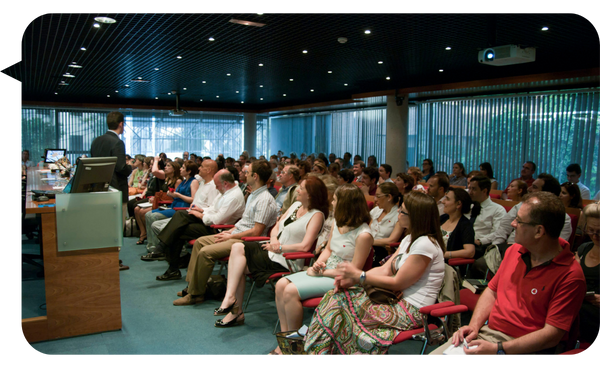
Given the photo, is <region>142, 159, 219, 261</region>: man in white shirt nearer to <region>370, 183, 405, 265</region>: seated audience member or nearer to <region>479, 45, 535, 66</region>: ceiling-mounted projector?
<region>370, 183, 405, 265</region>: seated audience member

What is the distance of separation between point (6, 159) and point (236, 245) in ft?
6.15

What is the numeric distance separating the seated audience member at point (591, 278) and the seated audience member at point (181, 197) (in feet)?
15.2

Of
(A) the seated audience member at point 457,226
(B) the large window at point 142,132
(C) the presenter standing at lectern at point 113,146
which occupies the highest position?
(B) the large window at point 142,132

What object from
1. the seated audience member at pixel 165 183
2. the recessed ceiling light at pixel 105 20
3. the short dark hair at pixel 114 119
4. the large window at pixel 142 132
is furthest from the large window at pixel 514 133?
the large window at pixel 142 132

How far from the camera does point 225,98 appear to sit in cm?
1611

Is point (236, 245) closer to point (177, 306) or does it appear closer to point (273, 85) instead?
point (177, 306)

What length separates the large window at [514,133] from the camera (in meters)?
9.40

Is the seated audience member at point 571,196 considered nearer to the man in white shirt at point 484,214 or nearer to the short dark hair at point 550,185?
the short dark hair at point 550,185

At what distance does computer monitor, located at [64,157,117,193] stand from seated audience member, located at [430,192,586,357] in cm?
267

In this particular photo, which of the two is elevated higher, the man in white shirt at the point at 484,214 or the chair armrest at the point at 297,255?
the man in white shirt at the point at 484,214

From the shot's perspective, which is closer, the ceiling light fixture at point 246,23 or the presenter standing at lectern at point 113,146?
the presenter standing at lectern at point 113,146

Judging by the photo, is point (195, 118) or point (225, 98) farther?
point (195, 118)

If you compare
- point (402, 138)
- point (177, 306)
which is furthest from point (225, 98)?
point (177, 306)

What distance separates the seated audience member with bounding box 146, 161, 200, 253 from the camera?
5.85 meters
